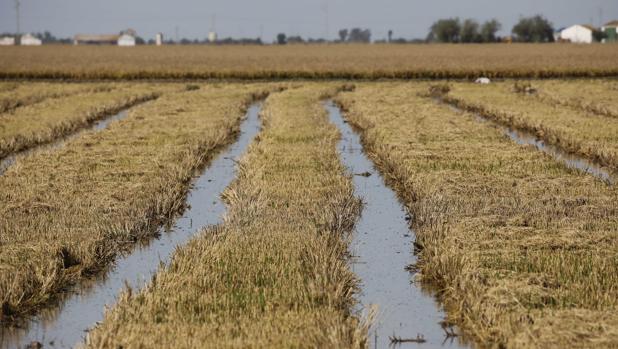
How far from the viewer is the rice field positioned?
700cm

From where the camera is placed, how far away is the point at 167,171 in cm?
1432

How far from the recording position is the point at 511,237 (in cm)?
957

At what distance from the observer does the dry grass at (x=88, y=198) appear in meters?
8.55

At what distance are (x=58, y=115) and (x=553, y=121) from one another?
40.7 feet

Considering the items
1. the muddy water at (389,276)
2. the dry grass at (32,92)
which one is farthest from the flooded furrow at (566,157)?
the dry grass at (32,92)

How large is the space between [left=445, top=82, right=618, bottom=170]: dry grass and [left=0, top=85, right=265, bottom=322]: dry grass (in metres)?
6.82

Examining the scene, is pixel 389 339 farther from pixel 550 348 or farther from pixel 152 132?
pixel 152 132

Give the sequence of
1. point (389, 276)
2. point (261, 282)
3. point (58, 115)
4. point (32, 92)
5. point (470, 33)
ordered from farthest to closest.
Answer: point (470, 33) → point (32, 92) → point (58, 115) → point (389, 276) → point (261, 282)

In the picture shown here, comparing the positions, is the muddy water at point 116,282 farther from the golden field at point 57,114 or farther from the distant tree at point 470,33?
the distant tree at point 470,33

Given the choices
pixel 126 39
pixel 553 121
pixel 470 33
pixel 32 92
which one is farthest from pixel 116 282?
pixel 126 39

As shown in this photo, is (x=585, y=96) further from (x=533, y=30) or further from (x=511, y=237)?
(x=533, y=30)

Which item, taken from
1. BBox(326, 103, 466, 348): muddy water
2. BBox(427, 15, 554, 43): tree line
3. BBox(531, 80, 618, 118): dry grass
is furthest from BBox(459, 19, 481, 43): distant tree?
BBox(326, 103, 466, 348): muddy water

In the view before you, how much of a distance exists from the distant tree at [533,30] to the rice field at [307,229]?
125m

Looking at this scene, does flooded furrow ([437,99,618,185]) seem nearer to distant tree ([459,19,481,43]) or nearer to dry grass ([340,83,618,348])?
dry grass ([340,83,618,348])
